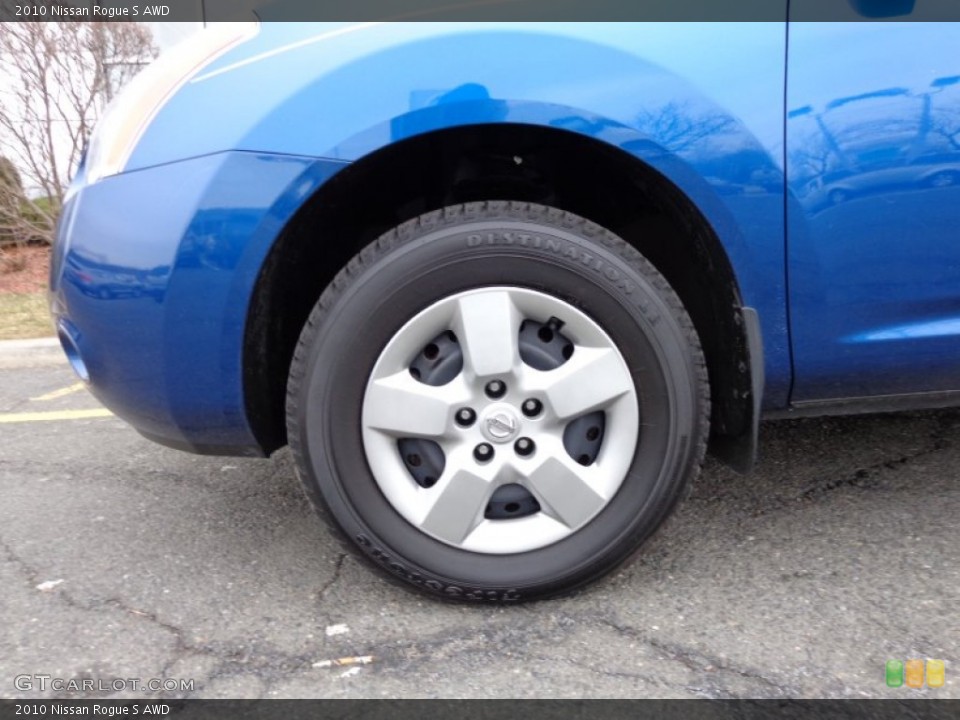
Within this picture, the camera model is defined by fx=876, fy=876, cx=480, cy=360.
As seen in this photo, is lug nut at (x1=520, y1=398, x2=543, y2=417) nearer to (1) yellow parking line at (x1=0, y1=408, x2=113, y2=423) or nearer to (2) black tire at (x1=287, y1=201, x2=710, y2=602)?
(2) black tire at (x1=287, y1=201, x2=710, y2=602)

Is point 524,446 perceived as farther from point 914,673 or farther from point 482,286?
point 914,673

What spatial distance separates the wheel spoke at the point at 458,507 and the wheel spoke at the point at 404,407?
0.13 m

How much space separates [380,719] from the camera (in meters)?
1.61

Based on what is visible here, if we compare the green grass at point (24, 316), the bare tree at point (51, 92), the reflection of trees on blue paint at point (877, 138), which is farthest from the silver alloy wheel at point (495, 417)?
the bare tree at point (51, 92)

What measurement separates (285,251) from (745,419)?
1.10m

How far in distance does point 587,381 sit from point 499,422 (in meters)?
0.21

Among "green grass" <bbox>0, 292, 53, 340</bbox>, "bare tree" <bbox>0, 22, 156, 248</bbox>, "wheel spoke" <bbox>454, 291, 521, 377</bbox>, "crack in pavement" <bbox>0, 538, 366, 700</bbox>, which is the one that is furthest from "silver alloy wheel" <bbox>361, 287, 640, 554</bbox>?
"bare tree" <bbox>0, 22, 156, 248</bbox>

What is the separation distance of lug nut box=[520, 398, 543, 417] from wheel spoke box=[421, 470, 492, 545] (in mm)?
175

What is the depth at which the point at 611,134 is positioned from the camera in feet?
5.88

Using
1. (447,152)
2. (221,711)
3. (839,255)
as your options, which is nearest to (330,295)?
(447,152)

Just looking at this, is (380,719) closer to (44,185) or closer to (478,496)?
(478,496)

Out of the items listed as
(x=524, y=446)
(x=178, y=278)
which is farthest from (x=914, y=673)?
(x=178, y=278)

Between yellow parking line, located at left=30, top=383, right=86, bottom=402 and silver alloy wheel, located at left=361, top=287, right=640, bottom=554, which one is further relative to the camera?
yellow parking line, located at left=30, top=383, right=86, bottom=402

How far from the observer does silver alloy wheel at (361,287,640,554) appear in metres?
1.85
